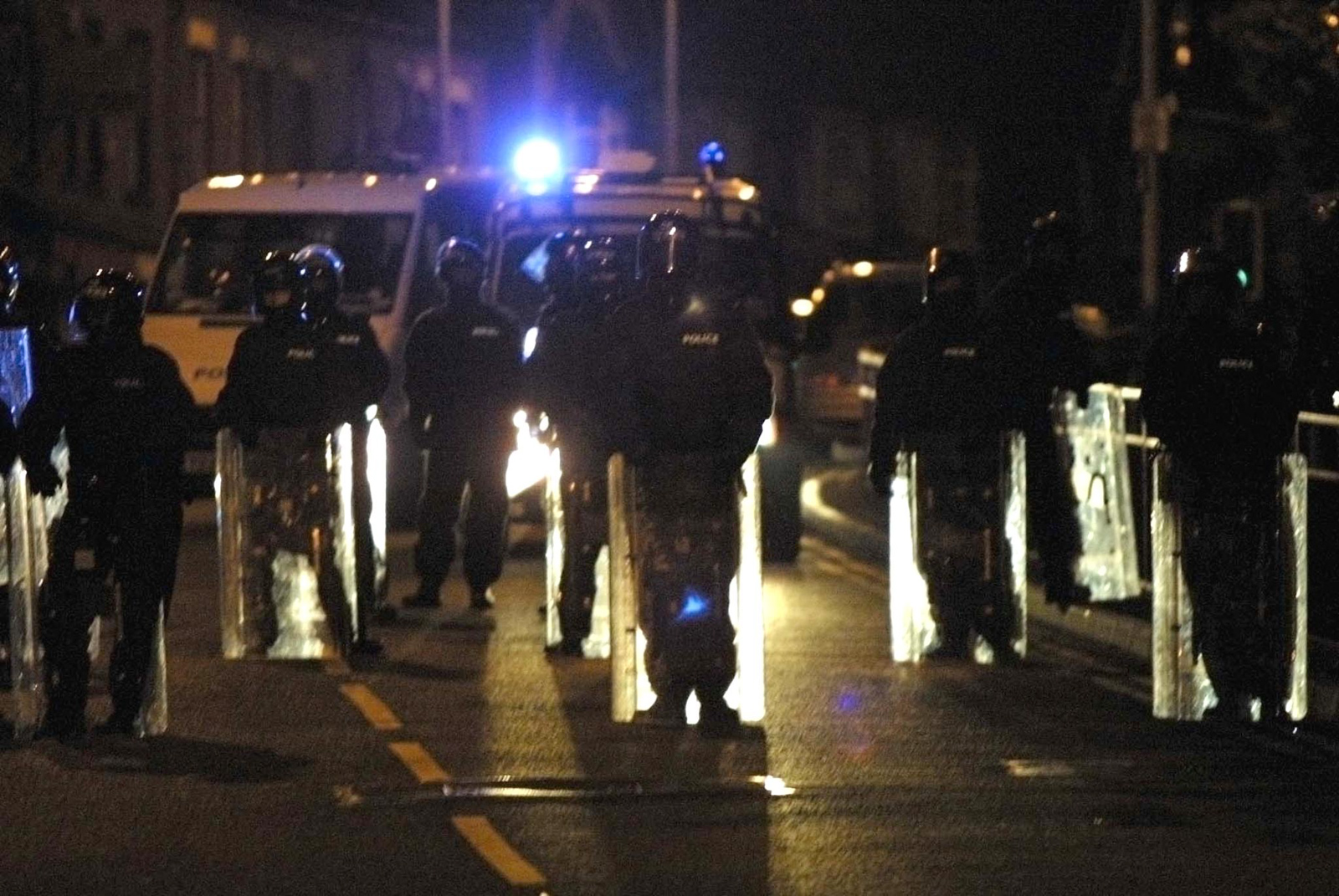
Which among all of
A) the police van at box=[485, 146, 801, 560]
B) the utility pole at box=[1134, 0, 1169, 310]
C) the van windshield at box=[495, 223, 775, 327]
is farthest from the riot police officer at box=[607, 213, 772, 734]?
the utility pole at box=[1134, 0, 1169, 310]

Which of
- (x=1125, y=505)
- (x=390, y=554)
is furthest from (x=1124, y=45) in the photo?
(x=1125, y=505)

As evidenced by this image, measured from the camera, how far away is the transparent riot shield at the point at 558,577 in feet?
47.2

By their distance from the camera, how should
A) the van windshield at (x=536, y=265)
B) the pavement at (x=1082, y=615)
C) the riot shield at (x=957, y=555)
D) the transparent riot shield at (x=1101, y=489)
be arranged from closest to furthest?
the pavement at (x=1082, y=615)
the riot shield at (x=957, y=555)
the transparent riot shield at (x=1101, y=489)
the van windshield at (x=536, y=265)

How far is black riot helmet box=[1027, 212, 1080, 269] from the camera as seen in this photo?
1505cm

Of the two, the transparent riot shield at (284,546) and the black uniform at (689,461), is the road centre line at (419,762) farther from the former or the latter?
the transparent riot shield at (284,546)

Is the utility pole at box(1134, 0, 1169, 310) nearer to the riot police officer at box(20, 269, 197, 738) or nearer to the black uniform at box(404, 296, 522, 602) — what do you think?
the black uniform at box(404, 296, 522, 602)

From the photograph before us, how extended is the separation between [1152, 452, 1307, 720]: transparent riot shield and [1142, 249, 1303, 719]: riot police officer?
0.07 feet

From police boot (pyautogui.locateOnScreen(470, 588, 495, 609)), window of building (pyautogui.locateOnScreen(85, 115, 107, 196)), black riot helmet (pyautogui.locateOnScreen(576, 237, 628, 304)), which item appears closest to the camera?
black riot helmet (pyautogui.locateOnScreen(576, 237, 628, 304))

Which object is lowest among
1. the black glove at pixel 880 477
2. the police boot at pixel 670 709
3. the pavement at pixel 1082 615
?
the pavement at pixel 1082 615

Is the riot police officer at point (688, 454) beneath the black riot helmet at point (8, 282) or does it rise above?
beneath

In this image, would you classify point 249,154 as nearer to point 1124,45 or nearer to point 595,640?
point 1124,45

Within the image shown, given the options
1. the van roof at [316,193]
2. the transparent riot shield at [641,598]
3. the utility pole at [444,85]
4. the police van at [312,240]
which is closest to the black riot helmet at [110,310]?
the transparent riot shield at [641,598]

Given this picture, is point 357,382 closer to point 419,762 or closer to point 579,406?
point 579,406

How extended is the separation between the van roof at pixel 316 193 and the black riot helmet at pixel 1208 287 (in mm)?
10644
